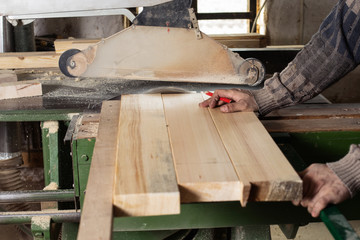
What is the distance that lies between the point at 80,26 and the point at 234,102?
10.5ft

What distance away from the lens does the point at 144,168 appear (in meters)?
0.91

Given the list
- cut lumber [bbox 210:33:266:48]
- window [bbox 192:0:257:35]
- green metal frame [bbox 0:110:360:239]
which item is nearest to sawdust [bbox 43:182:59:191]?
green metal frame [bbox 0:110:360:239]

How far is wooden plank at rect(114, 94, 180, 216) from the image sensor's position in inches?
31.9

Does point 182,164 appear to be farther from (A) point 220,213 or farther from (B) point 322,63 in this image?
(B) point 322,63

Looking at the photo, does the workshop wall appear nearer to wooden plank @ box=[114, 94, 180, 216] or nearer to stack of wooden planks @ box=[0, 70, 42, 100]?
stack of wooden planks @ box=[0, 70, 42, 100]

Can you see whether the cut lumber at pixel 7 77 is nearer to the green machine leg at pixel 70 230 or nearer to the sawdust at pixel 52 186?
the sawdust at pixel 52 186

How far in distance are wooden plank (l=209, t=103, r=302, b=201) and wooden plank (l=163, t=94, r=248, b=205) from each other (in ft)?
0.07

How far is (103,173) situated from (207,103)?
49 centimetres

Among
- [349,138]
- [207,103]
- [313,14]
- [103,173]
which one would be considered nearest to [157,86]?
[207,103]

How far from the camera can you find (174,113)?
1247mm

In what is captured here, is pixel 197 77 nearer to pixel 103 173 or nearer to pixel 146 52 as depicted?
pixel 146 52

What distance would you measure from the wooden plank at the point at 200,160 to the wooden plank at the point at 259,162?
2 centimetres

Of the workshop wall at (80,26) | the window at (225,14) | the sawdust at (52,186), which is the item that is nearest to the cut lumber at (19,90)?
the sawdust at (52,186)

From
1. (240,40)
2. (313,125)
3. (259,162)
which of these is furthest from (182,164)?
(240,40)
